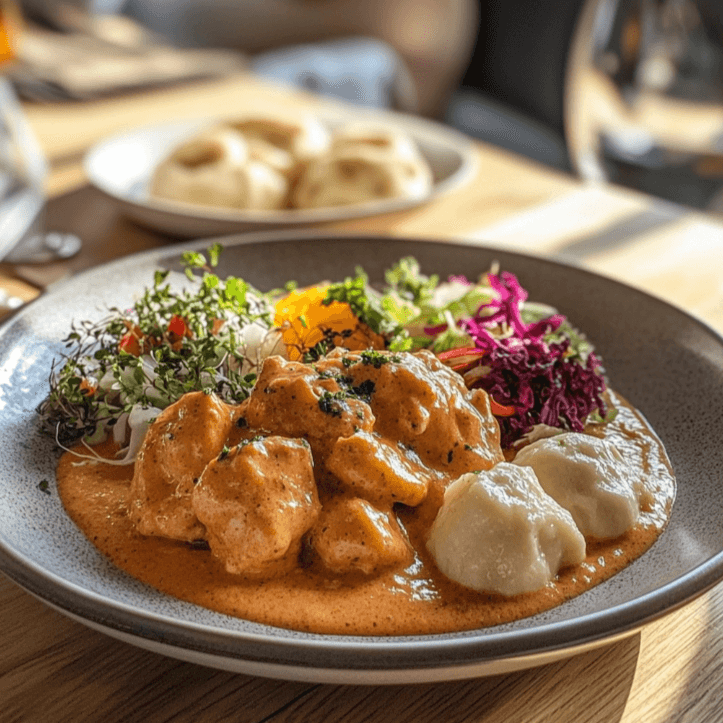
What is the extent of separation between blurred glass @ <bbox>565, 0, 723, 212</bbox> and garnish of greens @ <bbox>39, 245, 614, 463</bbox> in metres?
3.88

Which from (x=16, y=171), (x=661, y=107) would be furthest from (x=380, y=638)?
(x=661, y=107)

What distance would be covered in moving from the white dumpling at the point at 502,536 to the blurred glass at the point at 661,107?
4759mm

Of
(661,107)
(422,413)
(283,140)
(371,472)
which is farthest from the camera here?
(661,107)

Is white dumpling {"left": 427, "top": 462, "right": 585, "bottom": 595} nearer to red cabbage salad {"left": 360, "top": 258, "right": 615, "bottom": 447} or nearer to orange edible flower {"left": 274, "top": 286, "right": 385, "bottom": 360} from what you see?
red cabbage salad {"left": 360, "top": 258, "right": 615, "bottom": 447}

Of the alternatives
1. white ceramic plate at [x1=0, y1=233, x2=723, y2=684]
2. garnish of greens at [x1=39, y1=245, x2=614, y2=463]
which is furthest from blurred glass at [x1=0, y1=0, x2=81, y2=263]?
garnish of greens at [x1=39, y1=245, x2=614, y2=463]

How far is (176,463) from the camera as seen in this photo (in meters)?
1.63

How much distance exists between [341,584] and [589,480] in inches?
21.5

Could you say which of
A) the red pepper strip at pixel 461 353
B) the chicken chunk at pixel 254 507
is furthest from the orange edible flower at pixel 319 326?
the chicken chunk at pixel 254 507

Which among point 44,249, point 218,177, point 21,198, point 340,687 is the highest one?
point 340,687

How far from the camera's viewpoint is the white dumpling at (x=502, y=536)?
4.93ft

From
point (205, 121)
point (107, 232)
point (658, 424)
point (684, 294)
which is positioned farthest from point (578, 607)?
point (205, 121)

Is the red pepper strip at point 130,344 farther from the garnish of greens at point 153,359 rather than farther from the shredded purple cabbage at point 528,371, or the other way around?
the shredded purple cabbage at point 528,371

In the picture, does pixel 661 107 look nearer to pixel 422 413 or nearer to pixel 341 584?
pixel 422 413

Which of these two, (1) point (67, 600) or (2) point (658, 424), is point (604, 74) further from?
(1) point (67, 600)
